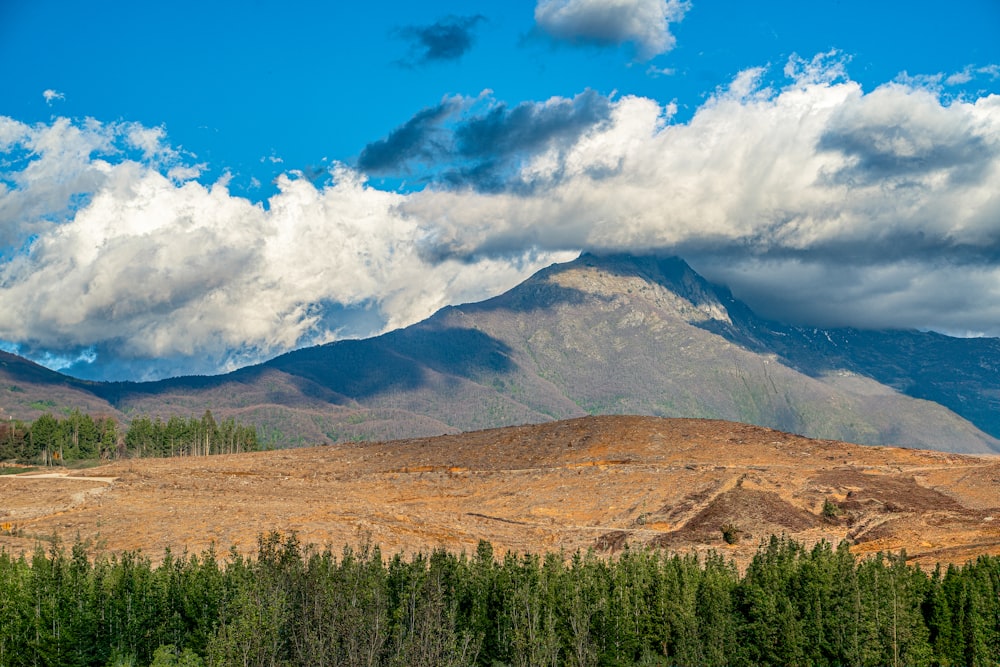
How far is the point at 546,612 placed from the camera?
228ft

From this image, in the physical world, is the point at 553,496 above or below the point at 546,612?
above

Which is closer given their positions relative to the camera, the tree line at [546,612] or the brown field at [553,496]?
the tree line at [546,612]

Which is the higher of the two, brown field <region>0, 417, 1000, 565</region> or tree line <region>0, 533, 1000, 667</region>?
brown field <region>0, 417, 1000, 565</region>

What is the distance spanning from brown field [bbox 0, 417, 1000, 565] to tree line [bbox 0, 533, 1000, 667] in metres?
18.7

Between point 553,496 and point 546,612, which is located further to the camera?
point 553,496

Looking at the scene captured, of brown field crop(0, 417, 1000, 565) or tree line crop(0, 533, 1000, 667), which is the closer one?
tree line crop(0, 533, 1000, 667)

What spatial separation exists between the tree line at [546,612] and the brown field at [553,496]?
1871 centimetres

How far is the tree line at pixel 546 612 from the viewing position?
218 ft

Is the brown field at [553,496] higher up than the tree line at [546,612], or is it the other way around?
the brown field at [553,496]

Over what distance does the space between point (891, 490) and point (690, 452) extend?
109ft

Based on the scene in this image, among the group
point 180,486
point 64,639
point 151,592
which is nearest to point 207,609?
point 151,592

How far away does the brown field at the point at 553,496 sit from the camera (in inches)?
4013

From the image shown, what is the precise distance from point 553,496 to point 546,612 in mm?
63560

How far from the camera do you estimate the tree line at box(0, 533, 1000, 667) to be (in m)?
66.4
